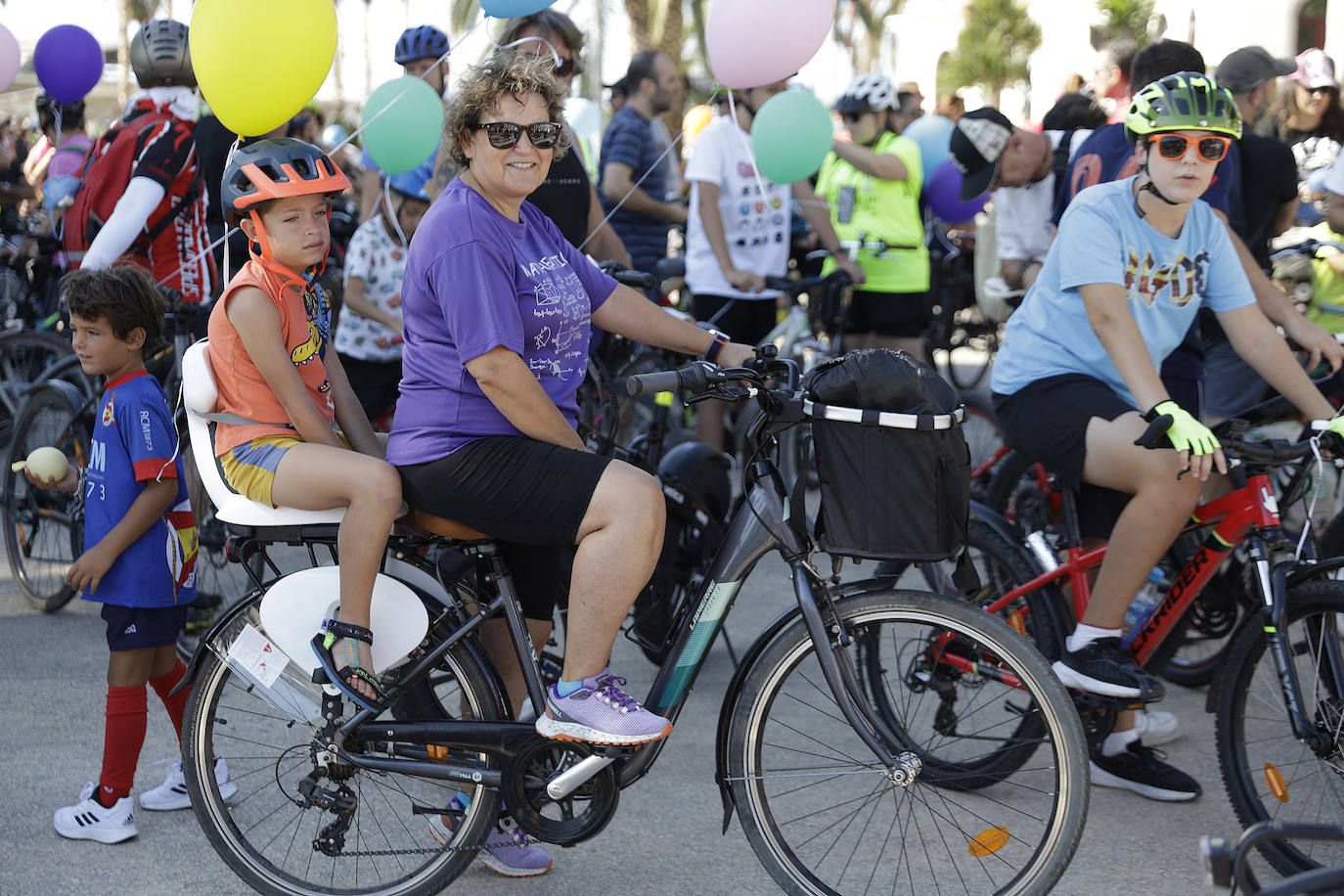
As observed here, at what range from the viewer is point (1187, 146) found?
3.50 meters

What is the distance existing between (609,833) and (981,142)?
3.25 m

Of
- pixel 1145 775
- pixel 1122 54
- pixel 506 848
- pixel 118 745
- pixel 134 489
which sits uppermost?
pixel 1122 54

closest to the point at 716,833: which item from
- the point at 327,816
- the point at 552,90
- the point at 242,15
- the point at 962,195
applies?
the point at 327,816

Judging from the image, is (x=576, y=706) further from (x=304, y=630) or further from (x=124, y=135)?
(x=124, y=135)

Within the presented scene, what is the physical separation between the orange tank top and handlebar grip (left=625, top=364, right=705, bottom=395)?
953mm

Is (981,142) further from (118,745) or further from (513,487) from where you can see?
(118,745)

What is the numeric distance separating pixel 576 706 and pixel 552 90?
4.60ft

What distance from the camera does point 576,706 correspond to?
2.92 metres

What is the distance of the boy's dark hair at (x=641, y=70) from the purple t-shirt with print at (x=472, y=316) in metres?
4.39

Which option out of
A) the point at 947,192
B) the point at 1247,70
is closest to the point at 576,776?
the point at 1247,70

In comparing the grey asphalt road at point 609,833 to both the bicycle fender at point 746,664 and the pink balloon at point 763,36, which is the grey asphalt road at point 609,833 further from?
the pink balloon at point 763,36

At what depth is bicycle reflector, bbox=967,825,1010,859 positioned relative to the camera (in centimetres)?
309

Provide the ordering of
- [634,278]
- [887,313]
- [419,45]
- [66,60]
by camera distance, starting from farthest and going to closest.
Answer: [887,313], [66,60], [419,45], [634,278]

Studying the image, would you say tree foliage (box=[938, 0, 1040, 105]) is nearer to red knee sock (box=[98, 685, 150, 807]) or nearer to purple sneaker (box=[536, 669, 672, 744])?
red knee sock (box=[98, 685, 150, 807])
